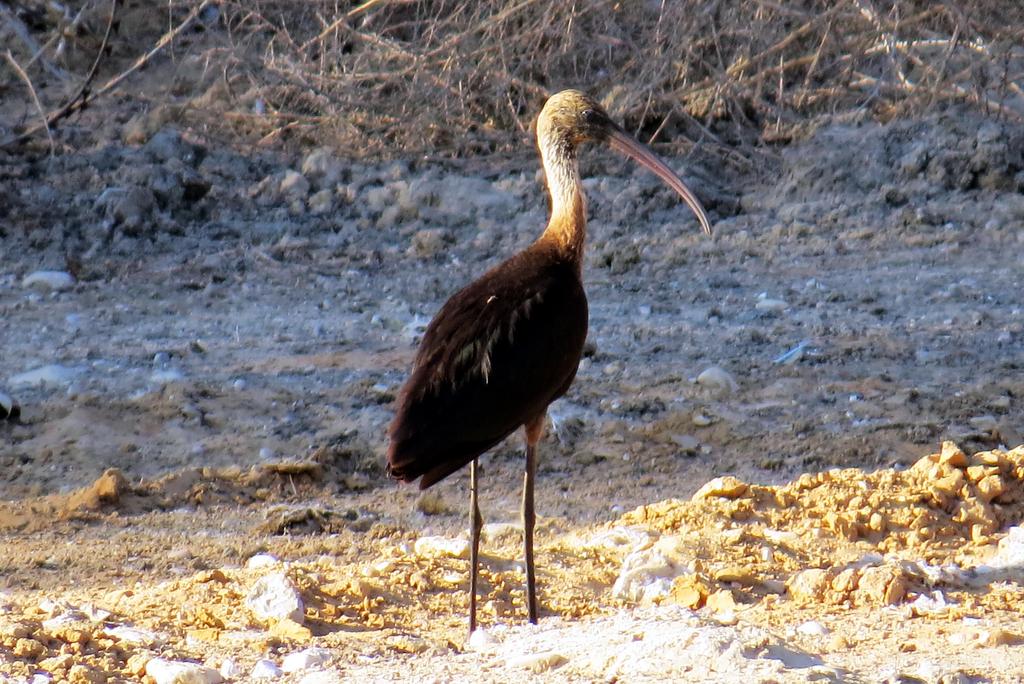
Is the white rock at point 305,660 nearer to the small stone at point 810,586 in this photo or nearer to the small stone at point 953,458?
the small stone at point 810,586

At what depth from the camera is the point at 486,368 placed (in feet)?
16.3

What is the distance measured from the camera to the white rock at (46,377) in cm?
759

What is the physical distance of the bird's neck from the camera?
18.3 ft

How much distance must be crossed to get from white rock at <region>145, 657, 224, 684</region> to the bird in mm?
982

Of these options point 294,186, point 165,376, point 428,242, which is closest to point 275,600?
point 165,376

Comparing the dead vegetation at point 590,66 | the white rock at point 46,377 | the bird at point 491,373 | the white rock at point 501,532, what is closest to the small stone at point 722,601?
the bird at point 491,373

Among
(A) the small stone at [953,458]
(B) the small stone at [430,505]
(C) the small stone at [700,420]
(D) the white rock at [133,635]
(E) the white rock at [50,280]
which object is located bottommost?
(B) the small stone at [430,505]

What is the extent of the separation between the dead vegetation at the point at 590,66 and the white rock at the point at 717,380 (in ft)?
9.17

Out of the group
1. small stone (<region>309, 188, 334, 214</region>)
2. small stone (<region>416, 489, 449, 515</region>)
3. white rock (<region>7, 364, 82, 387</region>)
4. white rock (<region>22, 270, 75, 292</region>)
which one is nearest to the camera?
small stone (<region>416, 489, 449, 515</region>)

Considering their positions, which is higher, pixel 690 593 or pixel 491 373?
pixel 491 373

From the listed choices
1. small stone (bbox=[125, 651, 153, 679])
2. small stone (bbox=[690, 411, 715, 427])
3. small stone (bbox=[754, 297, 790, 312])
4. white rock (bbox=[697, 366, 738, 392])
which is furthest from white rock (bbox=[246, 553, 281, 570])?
small stone (bbox=[754, 297, 790, 312])

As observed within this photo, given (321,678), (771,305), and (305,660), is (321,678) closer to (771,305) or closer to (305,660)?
(305,660)

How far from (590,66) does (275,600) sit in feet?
22.6

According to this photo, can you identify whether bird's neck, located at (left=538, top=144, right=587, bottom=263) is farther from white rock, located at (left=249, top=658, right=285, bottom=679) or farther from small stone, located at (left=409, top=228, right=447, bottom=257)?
small stone, located at (left=409, top=228, right=447, bottom=257)
